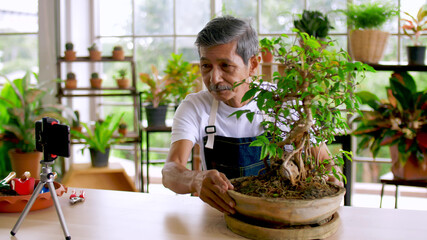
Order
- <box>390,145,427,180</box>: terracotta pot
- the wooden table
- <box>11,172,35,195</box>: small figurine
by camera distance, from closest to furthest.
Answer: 1. the wooden table
2. <box>11,172,35,195</box>: small figurine
3. <box>390,145,427,180</box>: terracotta pot

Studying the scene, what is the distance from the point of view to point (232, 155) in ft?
6.72

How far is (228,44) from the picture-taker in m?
1.90

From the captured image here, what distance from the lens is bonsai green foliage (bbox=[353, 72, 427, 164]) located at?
9.98 ft

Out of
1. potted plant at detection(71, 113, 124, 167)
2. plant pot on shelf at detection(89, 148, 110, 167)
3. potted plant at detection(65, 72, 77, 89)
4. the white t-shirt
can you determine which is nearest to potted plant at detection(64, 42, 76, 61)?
potted plant at detection(65, 72, 77, 89)

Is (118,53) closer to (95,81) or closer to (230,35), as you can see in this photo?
(95,81)

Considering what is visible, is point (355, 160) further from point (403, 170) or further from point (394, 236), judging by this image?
point (394, 236)

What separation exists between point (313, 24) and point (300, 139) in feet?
6.74

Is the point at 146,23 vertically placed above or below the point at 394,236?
above

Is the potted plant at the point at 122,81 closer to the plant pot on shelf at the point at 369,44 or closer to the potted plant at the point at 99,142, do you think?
the potted plant at the point at 99,142

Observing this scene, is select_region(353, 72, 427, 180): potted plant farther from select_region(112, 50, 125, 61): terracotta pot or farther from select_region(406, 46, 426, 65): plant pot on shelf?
select_region(112, 50, 125, 61): terracotta pot

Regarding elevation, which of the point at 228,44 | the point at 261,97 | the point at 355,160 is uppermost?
the point at 228,44

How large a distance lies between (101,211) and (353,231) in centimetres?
84

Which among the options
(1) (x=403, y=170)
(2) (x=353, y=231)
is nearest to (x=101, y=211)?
(2) (x=353, y=231)

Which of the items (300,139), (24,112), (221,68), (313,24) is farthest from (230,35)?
(24,112)
